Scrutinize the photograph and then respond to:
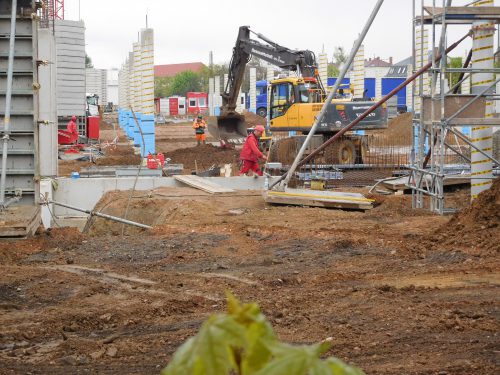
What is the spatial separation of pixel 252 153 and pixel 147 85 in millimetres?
9848

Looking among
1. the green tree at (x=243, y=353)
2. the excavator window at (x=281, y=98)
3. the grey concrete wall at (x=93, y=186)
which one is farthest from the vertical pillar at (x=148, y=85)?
the green tree at (x=243, y=353)

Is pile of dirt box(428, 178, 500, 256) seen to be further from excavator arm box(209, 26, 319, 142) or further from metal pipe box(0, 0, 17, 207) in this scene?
excavator arm box(209, 26, 319, 142)

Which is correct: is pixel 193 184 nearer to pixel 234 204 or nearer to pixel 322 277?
pixel 234 204

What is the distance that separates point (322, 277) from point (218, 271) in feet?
5.12

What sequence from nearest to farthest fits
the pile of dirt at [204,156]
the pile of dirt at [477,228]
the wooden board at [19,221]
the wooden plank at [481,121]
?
the pile of dirt at [477,228] → the wooden board at [19,221] → the wooden plank at [481,121] → the pile of dirt at [204,156]

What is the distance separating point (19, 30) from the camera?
47.4 feet

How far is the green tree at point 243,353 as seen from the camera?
1343mm

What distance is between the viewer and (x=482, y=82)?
15.6m

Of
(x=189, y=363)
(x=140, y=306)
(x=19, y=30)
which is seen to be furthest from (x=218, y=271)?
(x=189, y=363)

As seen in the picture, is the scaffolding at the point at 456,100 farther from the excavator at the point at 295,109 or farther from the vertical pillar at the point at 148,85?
the vertical pillar at the point at 148,85

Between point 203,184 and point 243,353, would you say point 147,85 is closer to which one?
point 203,184

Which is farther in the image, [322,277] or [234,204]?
[234,204]

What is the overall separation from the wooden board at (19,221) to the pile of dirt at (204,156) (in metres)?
18.8

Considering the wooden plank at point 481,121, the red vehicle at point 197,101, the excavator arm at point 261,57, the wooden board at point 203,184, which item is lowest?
the wooden board at point 203,184
